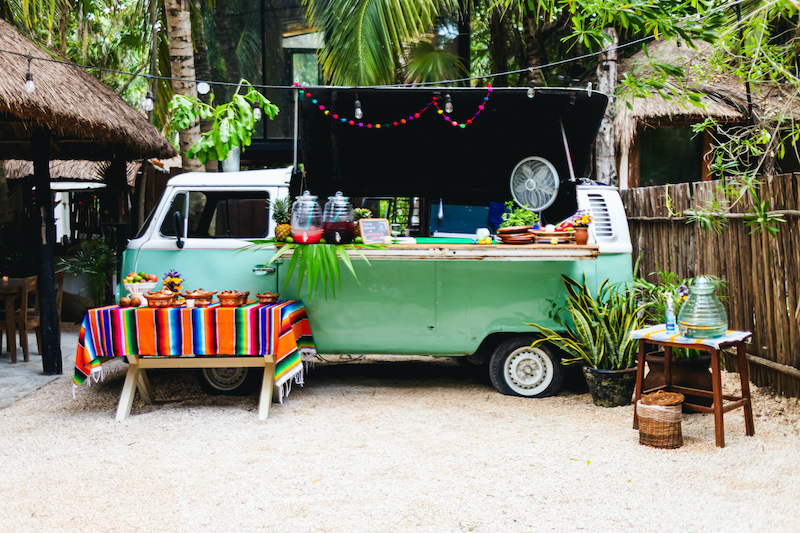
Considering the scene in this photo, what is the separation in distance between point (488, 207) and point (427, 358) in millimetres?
2009

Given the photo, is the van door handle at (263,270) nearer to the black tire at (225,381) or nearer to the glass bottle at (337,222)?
the glass bottle at (337,222)

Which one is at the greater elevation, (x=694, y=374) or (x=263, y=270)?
(x=263, y=270)

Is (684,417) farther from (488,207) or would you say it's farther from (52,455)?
(52,455)

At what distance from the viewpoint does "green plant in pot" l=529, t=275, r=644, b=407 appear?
5.46 m

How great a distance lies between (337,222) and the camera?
5551 millimetres

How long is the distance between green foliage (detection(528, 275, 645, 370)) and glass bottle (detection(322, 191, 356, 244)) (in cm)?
178

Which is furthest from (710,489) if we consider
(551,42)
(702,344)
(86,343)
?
(551,42)

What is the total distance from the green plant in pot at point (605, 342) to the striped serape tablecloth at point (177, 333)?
2257 millimetres

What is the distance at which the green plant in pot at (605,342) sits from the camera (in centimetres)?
546

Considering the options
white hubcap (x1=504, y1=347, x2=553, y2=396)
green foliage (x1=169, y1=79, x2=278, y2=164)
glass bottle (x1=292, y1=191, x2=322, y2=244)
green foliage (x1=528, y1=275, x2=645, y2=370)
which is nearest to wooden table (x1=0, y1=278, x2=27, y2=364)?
green foliage (x1=169, y1=79, x2=278, y2=164)

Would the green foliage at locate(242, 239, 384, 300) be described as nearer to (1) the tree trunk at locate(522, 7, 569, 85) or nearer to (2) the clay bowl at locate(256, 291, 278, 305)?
(2) the clay bowl at locate(256, 291, 278, 305)

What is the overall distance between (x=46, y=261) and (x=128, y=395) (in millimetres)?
2296

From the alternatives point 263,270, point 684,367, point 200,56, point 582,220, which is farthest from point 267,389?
point 200,56

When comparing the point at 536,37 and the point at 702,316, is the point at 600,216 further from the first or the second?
the point at 536,37
